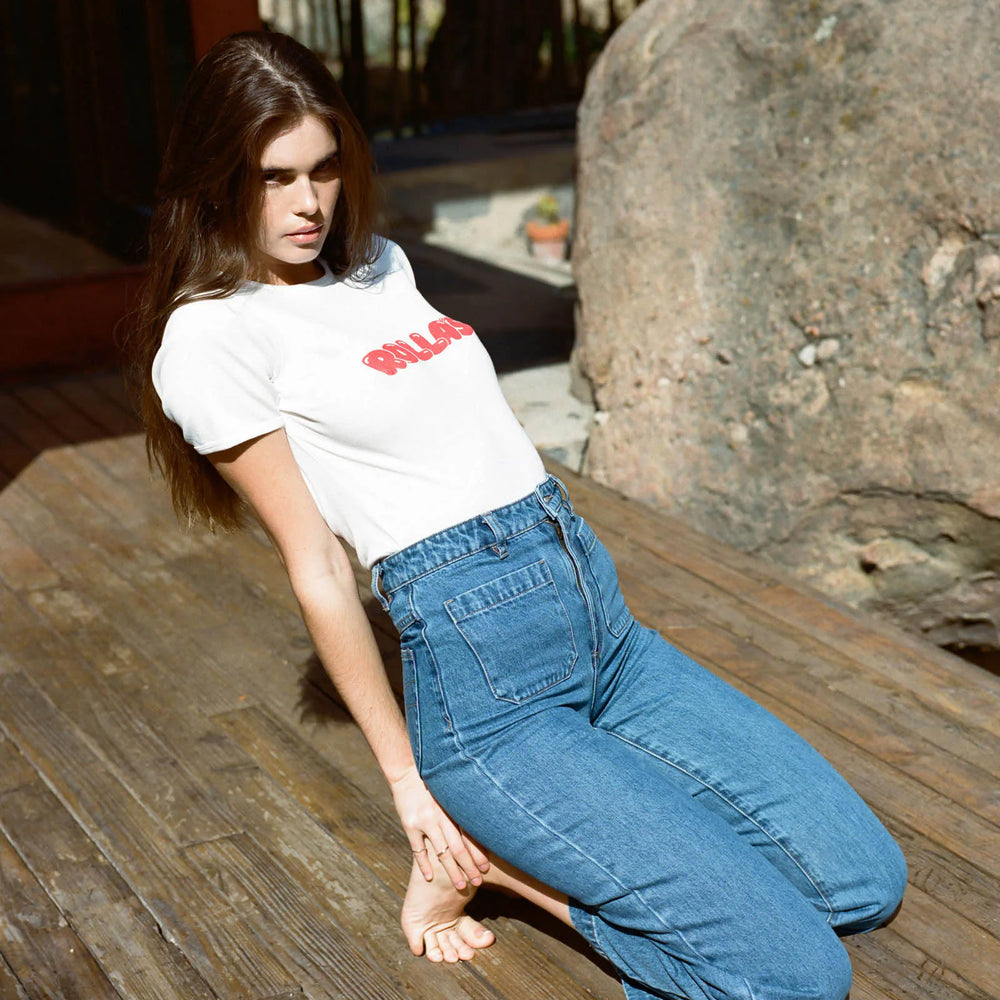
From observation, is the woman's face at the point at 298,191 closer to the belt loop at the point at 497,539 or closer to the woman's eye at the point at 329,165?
the woman's eye at the point at 329,165

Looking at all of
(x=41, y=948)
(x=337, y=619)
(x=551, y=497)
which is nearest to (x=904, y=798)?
(x=551, y=497)

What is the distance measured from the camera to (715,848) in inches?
71.9

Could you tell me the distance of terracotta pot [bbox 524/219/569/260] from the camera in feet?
24.6

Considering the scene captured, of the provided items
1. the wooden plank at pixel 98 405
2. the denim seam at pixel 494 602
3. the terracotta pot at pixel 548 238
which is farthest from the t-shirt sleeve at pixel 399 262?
the terracotta pot at pixel 548 238

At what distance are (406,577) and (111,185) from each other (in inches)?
198

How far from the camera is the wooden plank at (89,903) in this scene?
2055 millimetres

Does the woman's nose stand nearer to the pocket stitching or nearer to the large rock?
the pocket stitching

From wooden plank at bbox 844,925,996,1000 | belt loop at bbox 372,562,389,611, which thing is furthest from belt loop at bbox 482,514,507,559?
wooden plank at bbox 844,925,996,1000

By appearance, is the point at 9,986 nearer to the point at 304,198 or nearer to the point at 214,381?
the point at 214,381

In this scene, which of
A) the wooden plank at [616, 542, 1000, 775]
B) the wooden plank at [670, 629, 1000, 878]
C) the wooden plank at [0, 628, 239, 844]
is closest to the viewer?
the wooden plank at [670, 629, 1000, 878]

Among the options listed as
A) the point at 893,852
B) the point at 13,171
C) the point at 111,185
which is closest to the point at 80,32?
the point at 111,185

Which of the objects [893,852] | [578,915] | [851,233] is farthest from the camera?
[851,233]

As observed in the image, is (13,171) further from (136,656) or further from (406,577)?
(406,577)

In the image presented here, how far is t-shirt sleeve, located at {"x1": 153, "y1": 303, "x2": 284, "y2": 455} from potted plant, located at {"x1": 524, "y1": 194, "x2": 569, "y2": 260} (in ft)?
18.9
